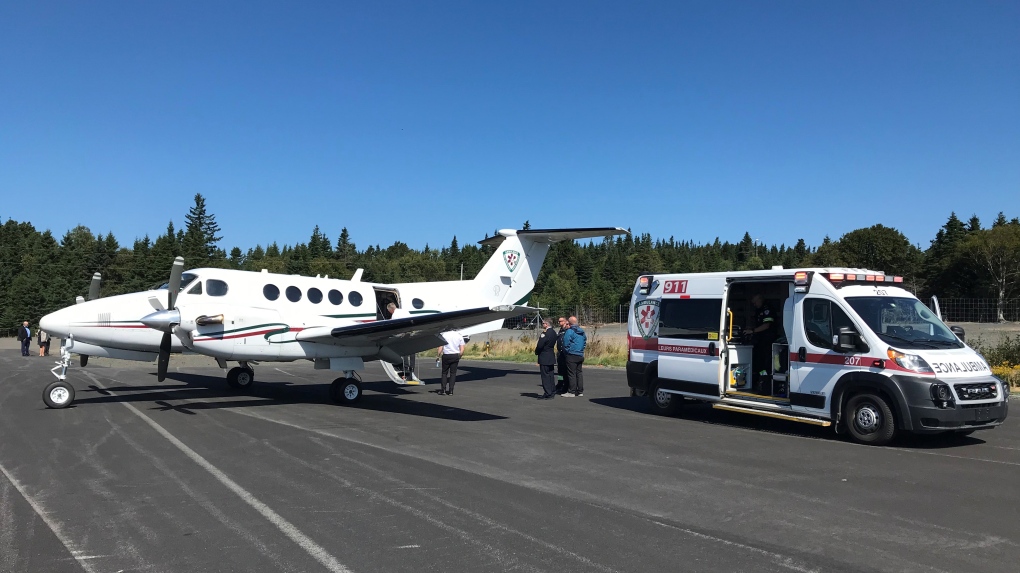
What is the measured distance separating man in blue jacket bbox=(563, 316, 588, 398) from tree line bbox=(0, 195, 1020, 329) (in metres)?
24.7

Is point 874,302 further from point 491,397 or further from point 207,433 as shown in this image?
point 207,433

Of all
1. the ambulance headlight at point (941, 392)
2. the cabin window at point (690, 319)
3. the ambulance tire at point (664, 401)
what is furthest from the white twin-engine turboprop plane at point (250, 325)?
the ambulance headlight at point (941, 392)

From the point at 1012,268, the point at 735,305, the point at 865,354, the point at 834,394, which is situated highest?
the point at 1012,268

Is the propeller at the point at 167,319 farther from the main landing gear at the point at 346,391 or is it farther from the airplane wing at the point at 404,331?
the main landing gear at the point at 346,391

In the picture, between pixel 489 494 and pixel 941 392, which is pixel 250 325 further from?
pixel 941 392

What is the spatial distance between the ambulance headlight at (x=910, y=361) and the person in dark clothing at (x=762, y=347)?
274 cm

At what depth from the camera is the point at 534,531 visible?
17.9 feet

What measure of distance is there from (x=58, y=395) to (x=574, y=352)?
10483 millimetres

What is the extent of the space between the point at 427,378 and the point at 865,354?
44.6 ft

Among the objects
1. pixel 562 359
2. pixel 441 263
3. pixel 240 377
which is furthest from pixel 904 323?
pixel 441 263

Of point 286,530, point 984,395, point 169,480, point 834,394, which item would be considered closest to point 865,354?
point 834,394

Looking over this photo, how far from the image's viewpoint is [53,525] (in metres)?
5.55

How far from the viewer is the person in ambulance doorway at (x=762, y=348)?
1180cm

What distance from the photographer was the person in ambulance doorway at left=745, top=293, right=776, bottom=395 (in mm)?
11797
